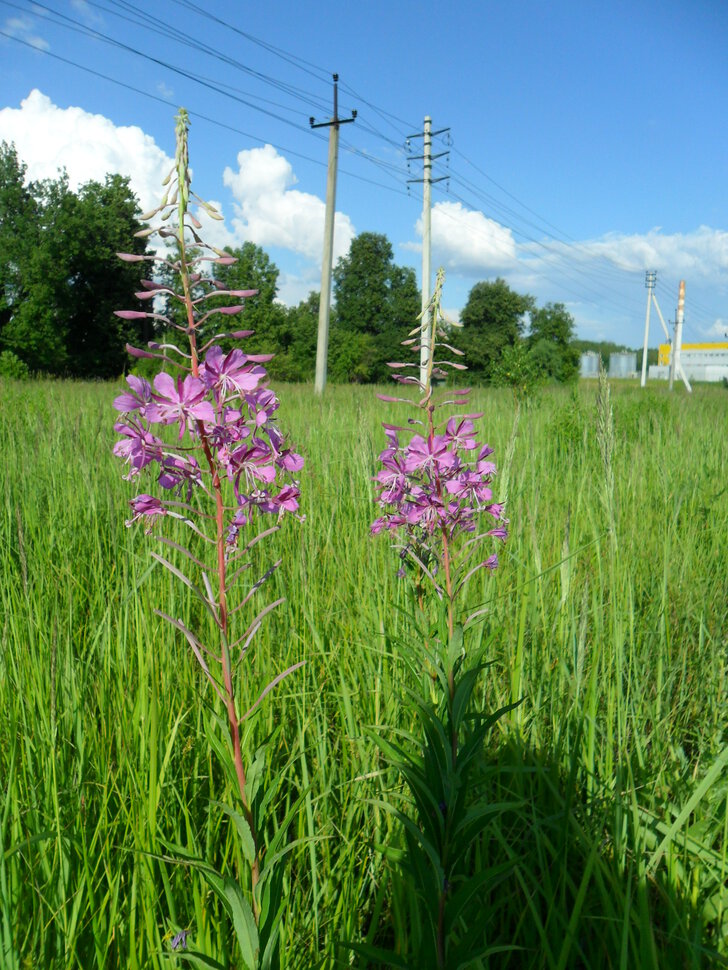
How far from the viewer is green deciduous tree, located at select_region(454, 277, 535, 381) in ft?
180

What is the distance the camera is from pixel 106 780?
4.40 ft

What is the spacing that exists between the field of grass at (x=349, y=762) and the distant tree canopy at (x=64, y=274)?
35.1 meters

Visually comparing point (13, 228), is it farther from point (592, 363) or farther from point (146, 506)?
point (146, 506)

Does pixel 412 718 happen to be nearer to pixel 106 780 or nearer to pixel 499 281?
pixel 106 780

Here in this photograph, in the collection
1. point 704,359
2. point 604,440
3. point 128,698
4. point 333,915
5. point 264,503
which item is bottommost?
point 333,915

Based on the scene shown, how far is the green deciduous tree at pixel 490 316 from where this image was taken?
54803 mm

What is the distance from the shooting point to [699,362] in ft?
221

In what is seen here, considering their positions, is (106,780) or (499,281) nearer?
(106,780)

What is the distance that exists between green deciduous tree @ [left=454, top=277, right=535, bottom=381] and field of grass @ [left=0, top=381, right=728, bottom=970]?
5372cm

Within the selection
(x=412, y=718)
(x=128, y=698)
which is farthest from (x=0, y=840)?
(x=412, y=718)

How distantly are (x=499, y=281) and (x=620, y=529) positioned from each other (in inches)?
2339

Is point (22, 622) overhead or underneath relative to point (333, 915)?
overhead

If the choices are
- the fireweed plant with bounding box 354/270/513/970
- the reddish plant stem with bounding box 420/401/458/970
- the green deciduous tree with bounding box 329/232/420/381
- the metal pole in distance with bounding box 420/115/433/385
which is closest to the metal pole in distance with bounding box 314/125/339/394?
the metal pole in distance with bounding box 420/115/433/385

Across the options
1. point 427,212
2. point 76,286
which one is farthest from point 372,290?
point 427,212
